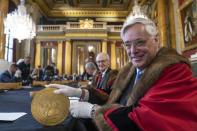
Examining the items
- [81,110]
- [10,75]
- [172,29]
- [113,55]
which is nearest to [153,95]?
[81,110]

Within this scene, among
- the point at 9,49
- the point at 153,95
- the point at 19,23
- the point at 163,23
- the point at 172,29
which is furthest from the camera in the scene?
the point at 9,49

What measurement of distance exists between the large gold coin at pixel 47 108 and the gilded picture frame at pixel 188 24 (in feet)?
15.7

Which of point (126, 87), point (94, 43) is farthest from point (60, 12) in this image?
point (126, 87)

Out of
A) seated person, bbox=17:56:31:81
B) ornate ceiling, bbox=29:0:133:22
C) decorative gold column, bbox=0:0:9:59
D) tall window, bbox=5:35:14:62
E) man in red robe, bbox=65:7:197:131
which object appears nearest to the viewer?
man in red robe, bbox=65:7:197:131

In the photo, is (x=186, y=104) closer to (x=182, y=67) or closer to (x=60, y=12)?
(x=182, y=67)

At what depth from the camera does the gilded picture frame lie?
13.7 feet

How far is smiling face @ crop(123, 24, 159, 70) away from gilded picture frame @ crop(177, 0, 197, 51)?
4253mm

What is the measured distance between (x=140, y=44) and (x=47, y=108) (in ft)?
2.21

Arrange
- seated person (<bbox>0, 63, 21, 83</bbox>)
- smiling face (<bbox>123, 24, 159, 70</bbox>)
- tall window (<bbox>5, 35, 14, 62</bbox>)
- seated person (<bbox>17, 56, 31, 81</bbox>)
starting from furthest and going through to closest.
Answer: tall window (<bbox>5, 35, 14, 62</bbox>)
seated person (<bbox>17, 56, 31, 81</bbox>)
seated person (<bbox>0, 63, 21, 83</bbox>)
smiling face (<bbox>123, 24, 159, 70</bbox>)

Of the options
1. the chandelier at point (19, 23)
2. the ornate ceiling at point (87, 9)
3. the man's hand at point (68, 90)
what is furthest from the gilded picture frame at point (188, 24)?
the ornate ceiling at point (87, 9)

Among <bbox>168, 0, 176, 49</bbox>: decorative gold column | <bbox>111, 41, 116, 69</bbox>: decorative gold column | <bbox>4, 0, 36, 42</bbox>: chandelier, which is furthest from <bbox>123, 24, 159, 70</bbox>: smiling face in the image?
<bbox>111, 41, 116, 69</bbox>: decorative gold column

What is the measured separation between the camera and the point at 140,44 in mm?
875

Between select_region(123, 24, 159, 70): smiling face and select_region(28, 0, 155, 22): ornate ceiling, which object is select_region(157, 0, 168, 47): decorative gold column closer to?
select_region(123, 24, 159, 70): smiling face

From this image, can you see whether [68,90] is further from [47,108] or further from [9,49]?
[9,49]
